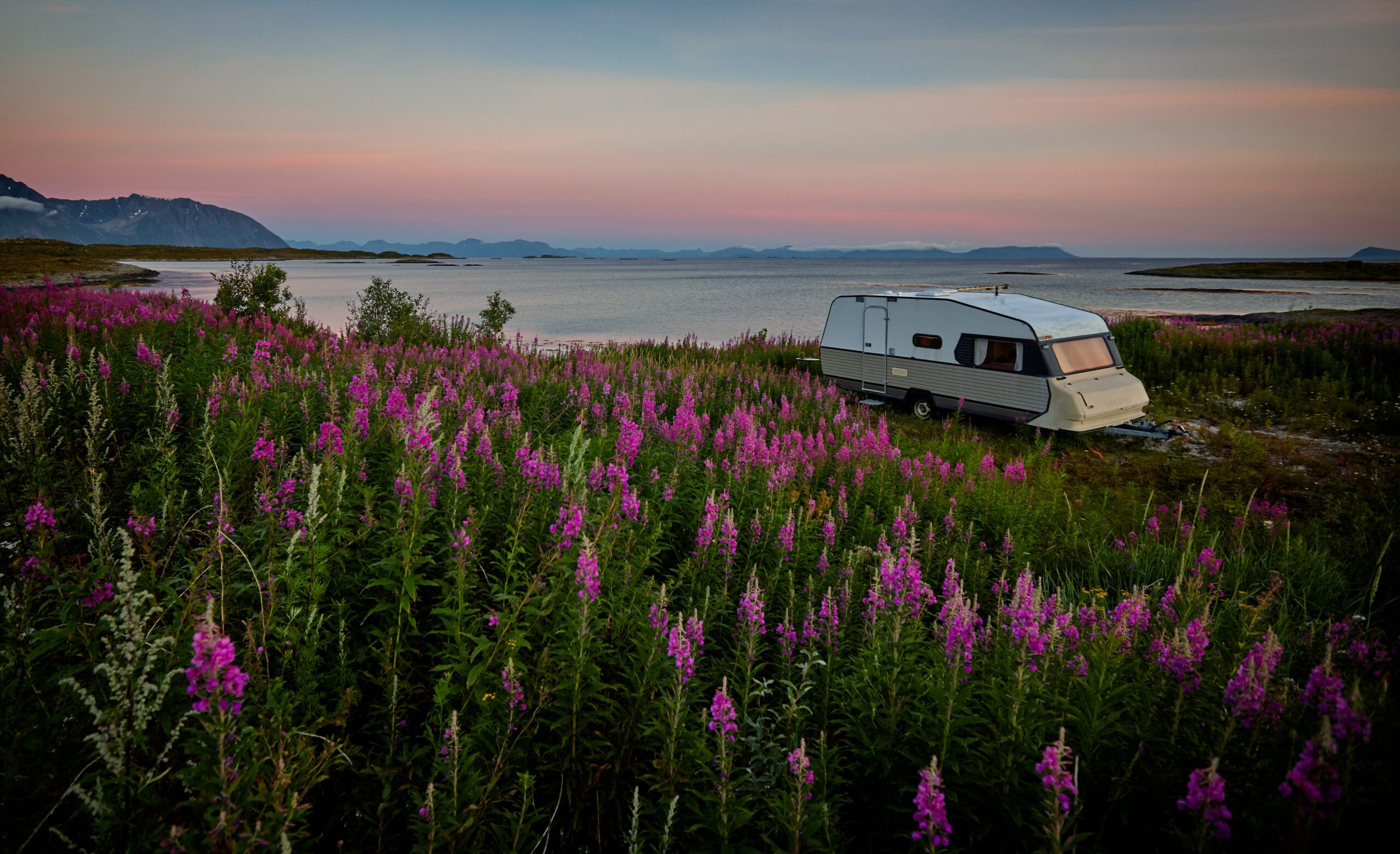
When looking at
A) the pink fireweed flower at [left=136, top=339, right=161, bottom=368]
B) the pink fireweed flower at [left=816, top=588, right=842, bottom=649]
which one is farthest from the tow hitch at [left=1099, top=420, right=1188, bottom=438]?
the pink fireweed flower at [left=136, top=339, right=161, bottom=368]

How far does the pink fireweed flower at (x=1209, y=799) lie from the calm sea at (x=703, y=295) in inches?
1138

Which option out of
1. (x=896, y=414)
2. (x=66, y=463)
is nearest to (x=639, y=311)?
(x=896, y=414)

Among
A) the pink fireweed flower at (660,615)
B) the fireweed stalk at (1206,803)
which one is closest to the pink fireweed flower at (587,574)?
the pink fireweed flower at (660,615)

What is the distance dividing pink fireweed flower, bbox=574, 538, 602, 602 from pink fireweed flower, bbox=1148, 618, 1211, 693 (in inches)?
105

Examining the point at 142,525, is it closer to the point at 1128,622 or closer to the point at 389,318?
the point at 1128,622

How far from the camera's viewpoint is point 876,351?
56.8 ft

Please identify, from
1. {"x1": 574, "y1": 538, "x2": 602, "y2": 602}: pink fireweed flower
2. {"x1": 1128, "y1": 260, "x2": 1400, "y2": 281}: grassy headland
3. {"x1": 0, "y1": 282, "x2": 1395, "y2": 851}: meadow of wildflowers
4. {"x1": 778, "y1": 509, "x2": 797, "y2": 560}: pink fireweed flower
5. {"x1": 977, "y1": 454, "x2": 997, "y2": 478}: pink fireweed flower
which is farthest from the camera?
{"x1": 1128, "y1": 260, "x2": 1400, "y2": 281}: grassy headland

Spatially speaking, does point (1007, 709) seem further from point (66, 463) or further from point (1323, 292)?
point (1323, 292)

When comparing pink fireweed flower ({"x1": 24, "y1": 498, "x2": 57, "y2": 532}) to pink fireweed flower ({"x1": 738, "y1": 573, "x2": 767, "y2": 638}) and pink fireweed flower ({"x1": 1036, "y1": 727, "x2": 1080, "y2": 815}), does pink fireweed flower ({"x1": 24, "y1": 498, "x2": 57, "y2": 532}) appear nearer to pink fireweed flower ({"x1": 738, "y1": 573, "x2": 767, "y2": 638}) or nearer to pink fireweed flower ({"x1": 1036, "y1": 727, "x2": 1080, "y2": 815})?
pink fireweed flower ({"x1": 738, "y1": 573, "x2": 767, "y2": 638})

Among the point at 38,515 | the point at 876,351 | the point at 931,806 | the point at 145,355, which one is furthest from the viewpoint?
the point at 876,351

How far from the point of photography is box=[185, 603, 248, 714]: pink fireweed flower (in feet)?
6.42

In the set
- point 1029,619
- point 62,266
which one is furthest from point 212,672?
point 62,266

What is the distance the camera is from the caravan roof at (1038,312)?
46.2ft

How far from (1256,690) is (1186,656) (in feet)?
1.73
